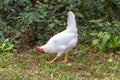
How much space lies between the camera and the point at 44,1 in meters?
9.61

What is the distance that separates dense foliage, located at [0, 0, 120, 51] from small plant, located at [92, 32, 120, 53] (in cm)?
42

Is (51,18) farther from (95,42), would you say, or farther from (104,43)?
(104,43)

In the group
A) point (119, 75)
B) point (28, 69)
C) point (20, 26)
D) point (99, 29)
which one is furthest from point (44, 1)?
point (119, 75)

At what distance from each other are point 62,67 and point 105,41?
60.1 inches

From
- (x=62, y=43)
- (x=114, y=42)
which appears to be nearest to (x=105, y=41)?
(x=114, y=42)

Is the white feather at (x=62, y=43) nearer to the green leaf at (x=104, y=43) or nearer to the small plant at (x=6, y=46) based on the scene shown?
the green leaf at (x=104, y=43)

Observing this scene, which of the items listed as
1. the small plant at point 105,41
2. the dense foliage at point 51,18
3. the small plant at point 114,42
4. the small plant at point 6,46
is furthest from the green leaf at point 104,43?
the small plant at point 6,46

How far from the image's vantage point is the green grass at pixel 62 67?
252 inches

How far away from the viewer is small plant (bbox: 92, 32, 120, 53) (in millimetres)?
8070

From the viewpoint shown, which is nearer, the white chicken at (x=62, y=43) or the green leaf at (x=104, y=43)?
the white chicken at (x=62, y=43)

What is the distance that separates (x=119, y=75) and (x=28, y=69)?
64.3 inches

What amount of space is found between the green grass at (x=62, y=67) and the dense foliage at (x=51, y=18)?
0.89 metres

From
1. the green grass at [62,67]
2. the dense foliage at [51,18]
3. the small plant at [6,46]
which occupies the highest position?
the dense foliage at [51,18]

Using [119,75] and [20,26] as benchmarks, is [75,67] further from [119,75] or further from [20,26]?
[20,26]
